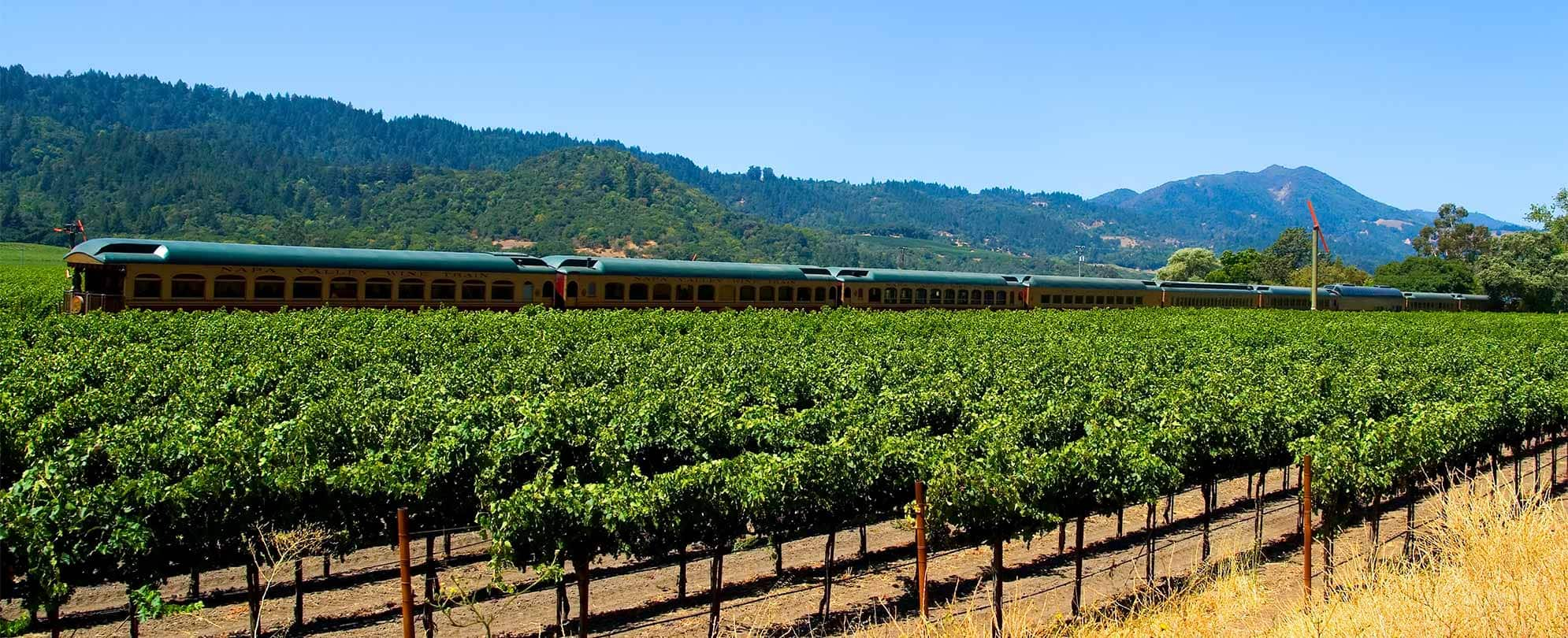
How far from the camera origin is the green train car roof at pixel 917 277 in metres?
51.4

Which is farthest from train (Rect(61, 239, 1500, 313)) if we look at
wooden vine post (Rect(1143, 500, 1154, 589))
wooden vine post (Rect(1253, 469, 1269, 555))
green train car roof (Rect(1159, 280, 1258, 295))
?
wooden vine post (Rect(1143, 500, 1154, 589))

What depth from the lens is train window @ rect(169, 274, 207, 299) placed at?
103 feet

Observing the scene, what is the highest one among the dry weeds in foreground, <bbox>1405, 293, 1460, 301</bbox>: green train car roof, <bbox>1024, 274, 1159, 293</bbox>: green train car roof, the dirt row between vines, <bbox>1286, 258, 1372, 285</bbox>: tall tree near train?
<bbox>1286, 258, 1372, 285</bbox>: tall tree near train

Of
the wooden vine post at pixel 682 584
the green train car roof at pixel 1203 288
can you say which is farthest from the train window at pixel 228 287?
the green train car roof at pixel 1203 288

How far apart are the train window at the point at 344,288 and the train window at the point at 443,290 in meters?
2.82

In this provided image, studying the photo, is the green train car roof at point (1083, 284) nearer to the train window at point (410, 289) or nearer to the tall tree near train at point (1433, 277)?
the train window at point (410, 289)

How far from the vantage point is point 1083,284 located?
210 feet

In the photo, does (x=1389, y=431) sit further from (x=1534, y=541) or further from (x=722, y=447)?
(x=722, y=447)

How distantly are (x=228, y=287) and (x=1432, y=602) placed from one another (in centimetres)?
3419

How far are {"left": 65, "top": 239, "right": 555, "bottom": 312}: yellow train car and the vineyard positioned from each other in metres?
1.60

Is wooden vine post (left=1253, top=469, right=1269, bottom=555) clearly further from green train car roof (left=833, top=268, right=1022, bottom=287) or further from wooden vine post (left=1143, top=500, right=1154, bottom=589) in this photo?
green train car roof (left=833, top=268, right=1022, bottom=287)

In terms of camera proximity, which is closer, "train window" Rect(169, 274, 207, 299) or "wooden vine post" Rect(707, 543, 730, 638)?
"wooden vine post" Rect(707, 543, 730, 638)

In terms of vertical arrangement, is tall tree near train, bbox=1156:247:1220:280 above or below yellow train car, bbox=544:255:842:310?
above

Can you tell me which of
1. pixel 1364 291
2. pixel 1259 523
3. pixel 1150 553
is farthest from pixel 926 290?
pixel 1364 291
